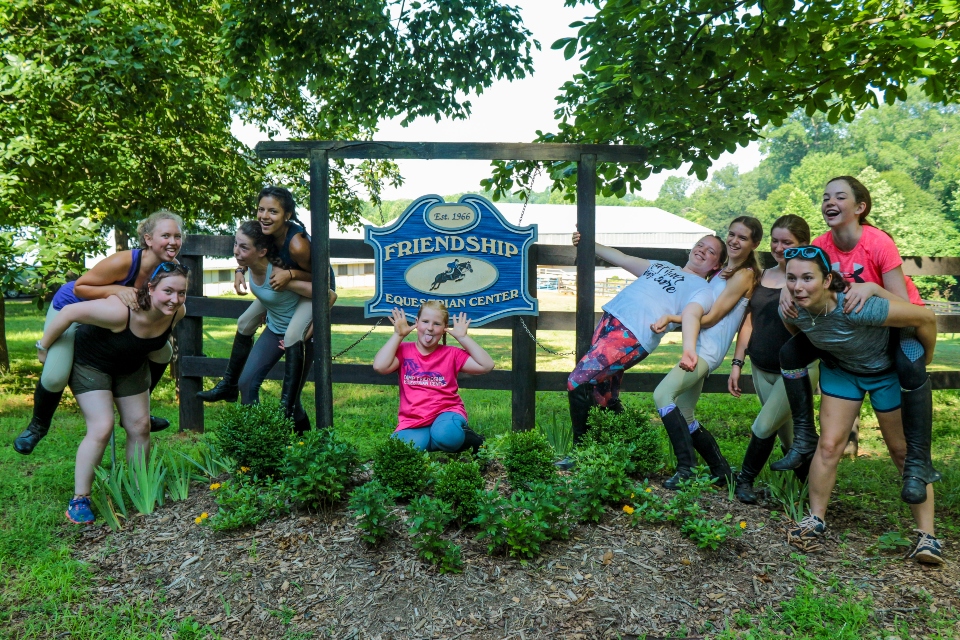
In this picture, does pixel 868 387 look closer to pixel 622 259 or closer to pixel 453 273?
pixel 622 259

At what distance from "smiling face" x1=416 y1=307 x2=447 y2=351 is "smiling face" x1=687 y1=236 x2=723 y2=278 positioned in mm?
1615

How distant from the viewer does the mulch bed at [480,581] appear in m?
3.30

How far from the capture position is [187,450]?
19.1 ft

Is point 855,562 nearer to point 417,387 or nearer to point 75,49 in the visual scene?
point 417,387

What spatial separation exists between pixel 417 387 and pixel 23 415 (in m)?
5.81

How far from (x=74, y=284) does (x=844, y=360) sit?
14.5 ft

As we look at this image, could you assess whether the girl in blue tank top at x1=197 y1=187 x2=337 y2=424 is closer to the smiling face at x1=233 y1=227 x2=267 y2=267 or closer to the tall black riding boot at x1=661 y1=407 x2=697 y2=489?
the smiling face at x1=233 y1=227 x2=267 y2=267

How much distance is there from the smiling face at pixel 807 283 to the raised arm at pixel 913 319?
0.32 meters

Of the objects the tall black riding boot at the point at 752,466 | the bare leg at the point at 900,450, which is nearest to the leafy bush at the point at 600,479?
the tall black riding boot at the point at 752,466

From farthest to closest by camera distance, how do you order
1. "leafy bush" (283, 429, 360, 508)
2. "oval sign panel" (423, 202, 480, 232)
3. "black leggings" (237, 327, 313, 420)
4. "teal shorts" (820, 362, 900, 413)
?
"black leggings" (237, 327, 313, 420) → "oval sign panel" (423, 202, 480, 232) → "leafy bush" (283, 429, 360, 508) → "teal shorts" (820, 362, 900, 413)

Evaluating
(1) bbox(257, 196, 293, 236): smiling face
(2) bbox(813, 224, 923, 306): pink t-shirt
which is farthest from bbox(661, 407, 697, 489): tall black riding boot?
(1) bbox(257, 196, 293, 236): smiling face

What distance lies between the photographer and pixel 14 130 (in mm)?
6445

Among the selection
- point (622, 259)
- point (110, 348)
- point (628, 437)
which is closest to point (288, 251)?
point (110, 348)

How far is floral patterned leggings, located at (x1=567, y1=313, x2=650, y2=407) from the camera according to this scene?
4.59m
